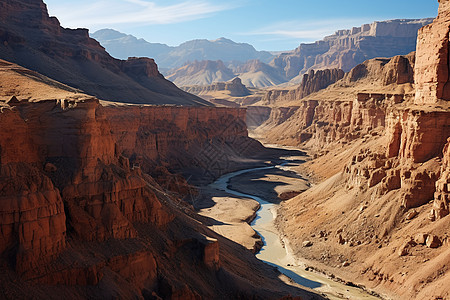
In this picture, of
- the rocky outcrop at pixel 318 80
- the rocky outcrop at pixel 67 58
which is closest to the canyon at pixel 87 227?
the rocky outcrop at pixel 67 58

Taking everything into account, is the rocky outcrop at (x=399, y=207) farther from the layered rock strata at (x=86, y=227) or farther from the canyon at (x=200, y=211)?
the layered rock strata at (x=86, y=227)

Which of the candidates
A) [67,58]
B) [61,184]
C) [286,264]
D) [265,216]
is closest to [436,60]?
[286,264]

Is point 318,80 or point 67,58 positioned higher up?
point 67,58

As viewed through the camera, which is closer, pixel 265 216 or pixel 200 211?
pixel 200 211

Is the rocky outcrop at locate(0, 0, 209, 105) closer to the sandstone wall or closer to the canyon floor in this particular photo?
the canyon floor

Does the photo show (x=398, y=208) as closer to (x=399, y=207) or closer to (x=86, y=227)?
(x=399, y=207)

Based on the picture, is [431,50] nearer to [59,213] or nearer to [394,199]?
[394,199]
